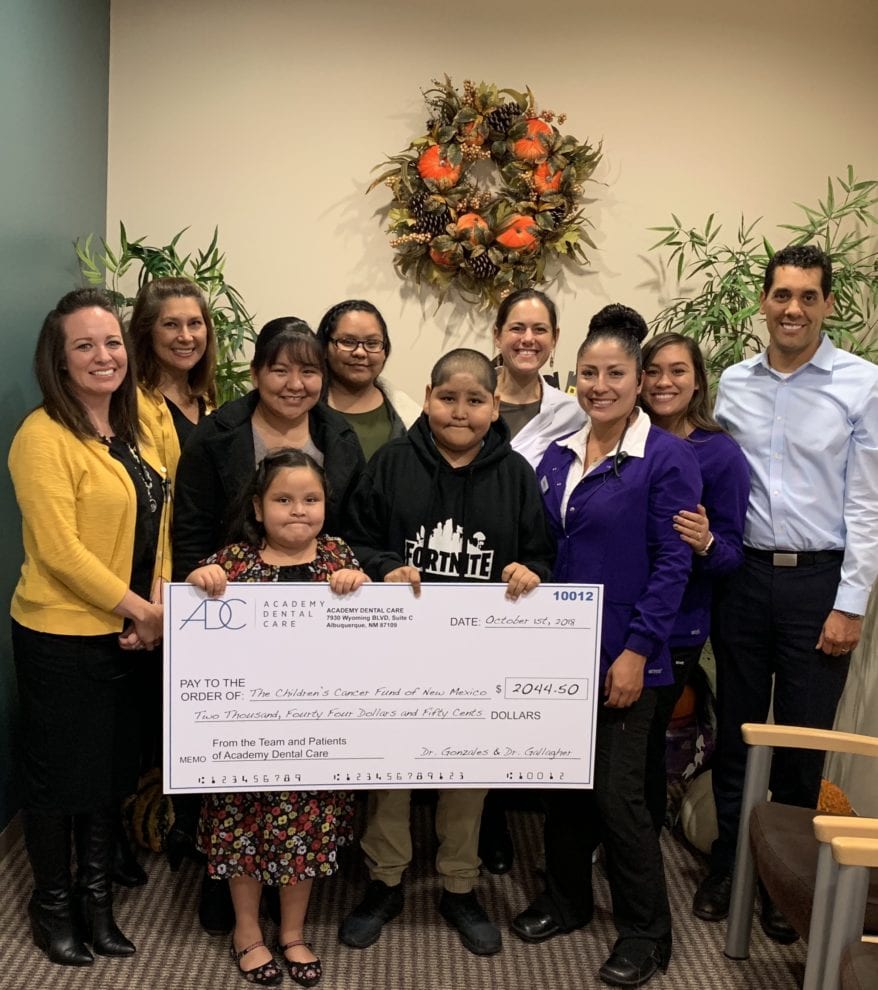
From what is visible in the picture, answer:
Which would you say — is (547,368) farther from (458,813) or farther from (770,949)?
(770,949)

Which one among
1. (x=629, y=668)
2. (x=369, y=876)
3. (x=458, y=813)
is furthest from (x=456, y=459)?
(x=369, y=876)

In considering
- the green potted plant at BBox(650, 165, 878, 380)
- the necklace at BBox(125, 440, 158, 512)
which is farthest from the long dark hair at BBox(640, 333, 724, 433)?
the necklace at BBox(125, 440, 158, 512)

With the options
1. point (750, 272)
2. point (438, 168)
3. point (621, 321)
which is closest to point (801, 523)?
point (621, 321)

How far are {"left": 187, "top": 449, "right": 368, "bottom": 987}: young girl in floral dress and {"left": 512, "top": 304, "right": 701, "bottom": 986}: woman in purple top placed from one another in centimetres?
55

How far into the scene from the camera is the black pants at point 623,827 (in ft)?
6.92

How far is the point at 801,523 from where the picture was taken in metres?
2.35

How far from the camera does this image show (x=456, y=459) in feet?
6.94

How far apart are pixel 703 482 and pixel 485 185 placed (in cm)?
173

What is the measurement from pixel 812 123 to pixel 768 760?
8.42ft

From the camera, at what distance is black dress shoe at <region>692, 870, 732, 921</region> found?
2.44m

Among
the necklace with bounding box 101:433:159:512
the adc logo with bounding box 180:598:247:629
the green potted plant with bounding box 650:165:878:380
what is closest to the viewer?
the adc logo with bounding box 180:598:247:629

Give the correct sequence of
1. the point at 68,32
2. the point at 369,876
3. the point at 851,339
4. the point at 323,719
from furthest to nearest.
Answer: the point at 851,339 < the point at 68,32 < the point at 369,876 < the point at 323,719

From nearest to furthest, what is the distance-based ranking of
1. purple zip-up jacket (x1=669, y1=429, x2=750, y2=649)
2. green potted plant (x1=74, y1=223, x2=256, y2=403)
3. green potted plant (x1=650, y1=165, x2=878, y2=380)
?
purple zip-up jacket (x1=669, y1=429, x2=750, y2=649), green potted plant (x1=74, y1=223, x2=256, y2=403), green potted plant (x1=650, y1=165, x2=878, y2=380)

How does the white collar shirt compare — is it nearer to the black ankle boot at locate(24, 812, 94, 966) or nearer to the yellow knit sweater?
the yellow knit sweater
